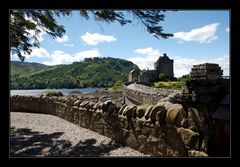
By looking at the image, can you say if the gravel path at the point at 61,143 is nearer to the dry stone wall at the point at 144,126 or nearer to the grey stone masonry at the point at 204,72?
the dry stone wall at the point at 144,126

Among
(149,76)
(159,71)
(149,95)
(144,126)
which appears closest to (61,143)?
(144,126)

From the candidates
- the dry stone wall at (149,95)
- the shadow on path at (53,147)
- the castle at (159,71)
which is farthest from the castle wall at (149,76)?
the shadow on path at (53,147)

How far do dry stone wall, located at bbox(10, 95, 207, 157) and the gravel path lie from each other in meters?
0.20

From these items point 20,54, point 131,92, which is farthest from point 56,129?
point 131,92

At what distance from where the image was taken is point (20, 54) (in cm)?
899

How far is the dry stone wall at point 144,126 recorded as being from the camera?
4.43 m

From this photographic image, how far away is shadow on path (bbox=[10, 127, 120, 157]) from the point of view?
611cm

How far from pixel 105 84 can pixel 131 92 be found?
37.9 metres

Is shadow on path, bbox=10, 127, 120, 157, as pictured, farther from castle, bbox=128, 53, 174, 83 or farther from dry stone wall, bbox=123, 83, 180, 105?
castle, bbox=128, 53, 174, 83

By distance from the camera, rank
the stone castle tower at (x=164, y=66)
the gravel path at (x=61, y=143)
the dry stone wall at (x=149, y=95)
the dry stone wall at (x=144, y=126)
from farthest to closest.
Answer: the stone castle tower at (x=164, y=66)
the dry stone wall at (x=149, y=95)
the gravel path at (x=61, y=143)
the dry stone wall at (x=144, y=126)

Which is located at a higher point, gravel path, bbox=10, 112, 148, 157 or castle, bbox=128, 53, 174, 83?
castle, bbox=128, 53, 174, 83

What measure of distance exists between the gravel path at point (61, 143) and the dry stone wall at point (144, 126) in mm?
204

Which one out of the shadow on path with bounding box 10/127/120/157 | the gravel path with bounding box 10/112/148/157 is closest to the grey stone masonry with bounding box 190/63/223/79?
the gravel path with bounding box 10/112/148/157
